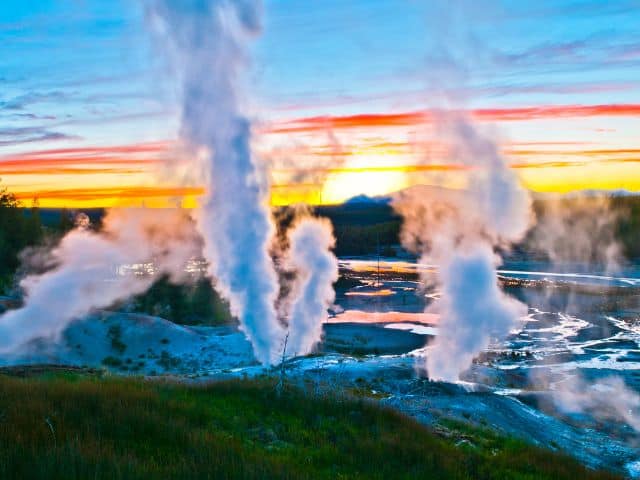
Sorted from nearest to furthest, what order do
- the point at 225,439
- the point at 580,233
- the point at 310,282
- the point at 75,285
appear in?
the point at 225,439 < the point at 75,285 < the point at 310,282 < the point at 580,233

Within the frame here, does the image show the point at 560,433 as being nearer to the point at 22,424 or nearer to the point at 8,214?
the point at 22,424

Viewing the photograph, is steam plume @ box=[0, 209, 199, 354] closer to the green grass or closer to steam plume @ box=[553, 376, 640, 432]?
the green grass

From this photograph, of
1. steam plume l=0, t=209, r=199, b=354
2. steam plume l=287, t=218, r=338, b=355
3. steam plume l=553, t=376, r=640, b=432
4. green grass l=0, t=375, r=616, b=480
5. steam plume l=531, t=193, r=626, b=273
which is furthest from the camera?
steam plume l=531, t=193, r=626, b=273

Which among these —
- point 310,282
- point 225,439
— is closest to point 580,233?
point 310,282

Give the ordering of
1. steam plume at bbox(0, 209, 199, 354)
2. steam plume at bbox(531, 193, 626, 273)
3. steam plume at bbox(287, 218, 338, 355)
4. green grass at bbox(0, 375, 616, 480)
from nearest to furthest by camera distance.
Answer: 1. green grass at bbox(0, 375, 616, 480)
2. steam plume at bbox(0, 209, 199, 354)
3. steam plume at bbox(287, 218, 338, 355)
4. steam plume at bbox(531, 193, 626, 273)

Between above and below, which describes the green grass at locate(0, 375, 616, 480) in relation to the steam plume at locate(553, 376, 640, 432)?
above

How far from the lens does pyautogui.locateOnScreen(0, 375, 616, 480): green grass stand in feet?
26.5

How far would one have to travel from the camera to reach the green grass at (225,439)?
26.5ft

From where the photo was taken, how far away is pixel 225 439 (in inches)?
391

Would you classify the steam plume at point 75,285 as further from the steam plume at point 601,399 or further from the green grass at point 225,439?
the steam plume at point 601,399

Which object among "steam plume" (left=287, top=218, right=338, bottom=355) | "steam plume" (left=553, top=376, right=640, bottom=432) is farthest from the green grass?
"steam plume" (left=287, top=218, right=338, bottom=355)

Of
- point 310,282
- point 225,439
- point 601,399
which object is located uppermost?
point 310,282

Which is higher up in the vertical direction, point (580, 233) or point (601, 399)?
point (580, 233)

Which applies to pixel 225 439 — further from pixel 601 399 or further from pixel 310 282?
pixel 310 282
